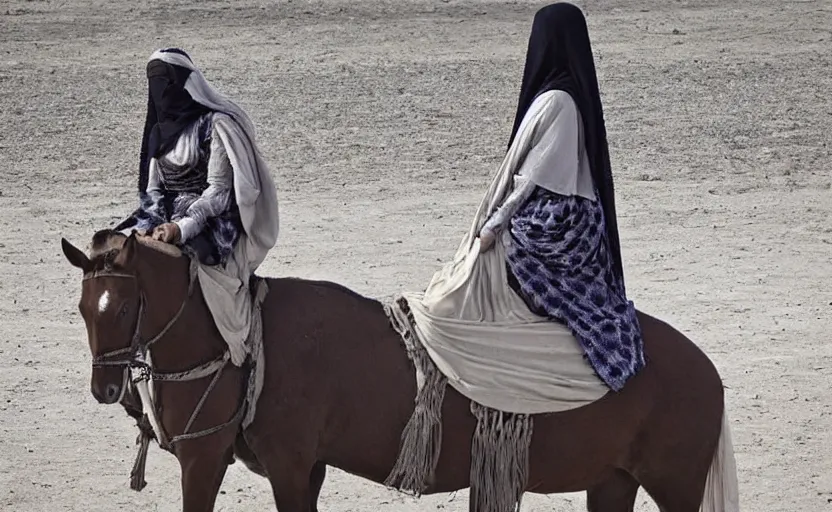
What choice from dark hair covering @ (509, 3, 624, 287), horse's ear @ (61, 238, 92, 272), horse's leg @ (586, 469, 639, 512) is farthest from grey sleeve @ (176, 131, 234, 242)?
horse's leg @ (586, 469, 639, 512)

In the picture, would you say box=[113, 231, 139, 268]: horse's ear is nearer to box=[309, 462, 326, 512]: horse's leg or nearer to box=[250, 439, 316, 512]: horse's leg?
box=[250, 439, 316, 512]: horse's leg

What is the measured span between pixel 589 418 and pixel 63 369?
4321mm

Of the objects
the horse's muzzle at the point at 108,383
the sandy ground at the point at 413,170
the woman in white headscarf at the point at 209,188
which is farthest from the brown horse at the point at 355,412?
the sandy ground at the point at 413,170

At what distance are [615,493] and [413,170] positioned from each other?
730cm

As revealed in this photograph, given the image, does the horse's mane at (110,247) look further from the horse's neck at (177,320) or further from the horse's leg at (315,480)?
the horse's leg at (315,480)

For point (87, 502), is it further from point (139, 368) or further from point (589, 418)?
point (589, 418)

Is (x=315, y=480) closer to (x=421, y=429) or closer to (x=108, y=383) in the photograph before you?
(x=421, y=429)

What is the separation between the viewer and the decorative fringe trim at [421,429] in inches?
215

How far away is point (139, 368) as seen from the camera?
17.3ft

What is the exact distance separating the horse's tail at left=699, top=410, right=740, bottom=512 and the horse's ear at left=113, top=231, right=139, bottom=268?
2378 mm

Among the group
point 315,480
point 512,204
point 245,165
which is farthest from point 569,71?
point 315,480

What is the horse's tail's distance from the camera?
562cm

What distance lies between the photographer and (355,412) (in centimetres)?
546

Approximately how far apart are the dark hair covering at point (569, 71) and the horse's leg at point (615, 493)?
1.18 meters
